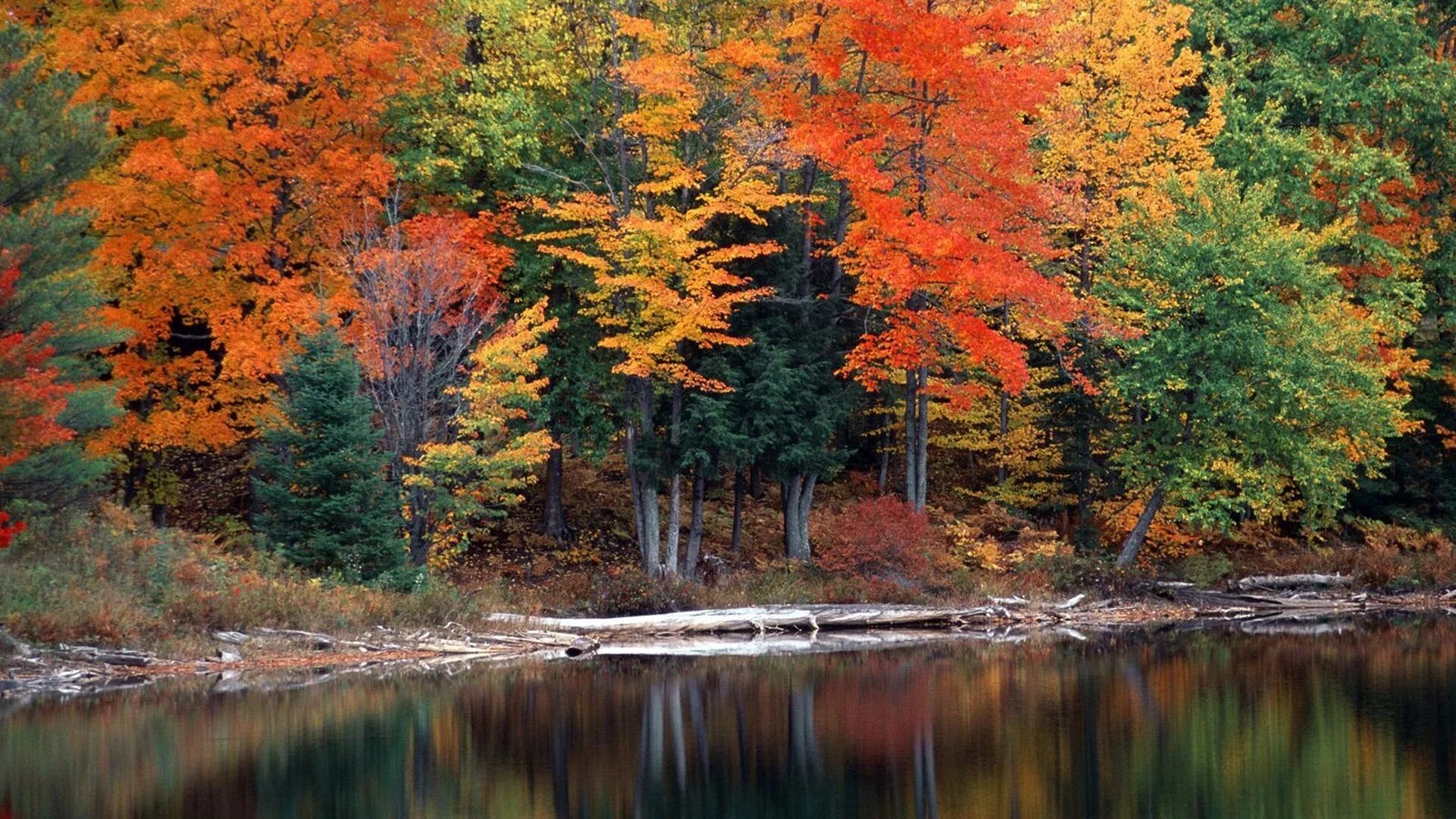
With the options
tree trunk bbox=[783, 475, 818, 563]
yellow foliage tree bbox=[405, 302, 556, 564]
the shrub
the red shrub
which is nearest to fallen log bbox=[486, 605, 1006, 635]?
the red shrub

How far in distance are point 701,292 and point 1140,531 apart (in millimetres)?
11837

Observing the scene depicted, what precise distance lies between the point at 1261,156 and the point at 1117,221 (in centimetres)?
435

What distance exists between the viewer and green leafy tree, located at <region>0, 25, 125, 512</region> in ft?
77.4

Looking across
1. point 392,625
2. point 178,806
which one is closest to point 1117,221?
point 392,625

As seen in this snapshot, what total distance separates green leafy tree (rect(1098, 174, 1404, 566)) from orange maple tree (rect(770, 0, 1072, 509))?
3005mm

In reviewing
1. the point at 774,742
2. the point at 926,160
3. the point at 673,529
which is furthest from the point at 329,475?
the point at 926,160

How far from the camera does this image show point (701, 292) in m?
29.5

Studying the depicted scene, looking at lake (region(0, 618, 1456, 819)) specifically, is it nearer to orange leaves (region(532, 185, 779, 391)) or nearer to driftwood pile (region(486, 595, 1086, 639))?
driftwood pile (region(486, 595, 1086, 639))

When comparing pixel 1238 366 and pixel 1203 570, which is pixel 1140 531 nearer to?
pixel 1203 570

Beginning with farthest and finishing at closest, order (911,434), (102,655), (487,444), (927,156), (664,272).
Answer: (911,434)
(927,156)
(664,272)
(487,444)
(102,655)

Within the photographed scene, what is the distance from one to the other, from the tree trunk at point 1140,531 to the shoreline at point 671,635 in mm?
1078

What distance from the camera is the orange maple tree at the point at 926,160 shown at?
2973 centimetres

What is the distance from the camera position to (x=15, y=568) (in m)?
22.5

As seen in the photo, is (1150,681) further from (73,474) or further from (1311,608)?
(73,474)
